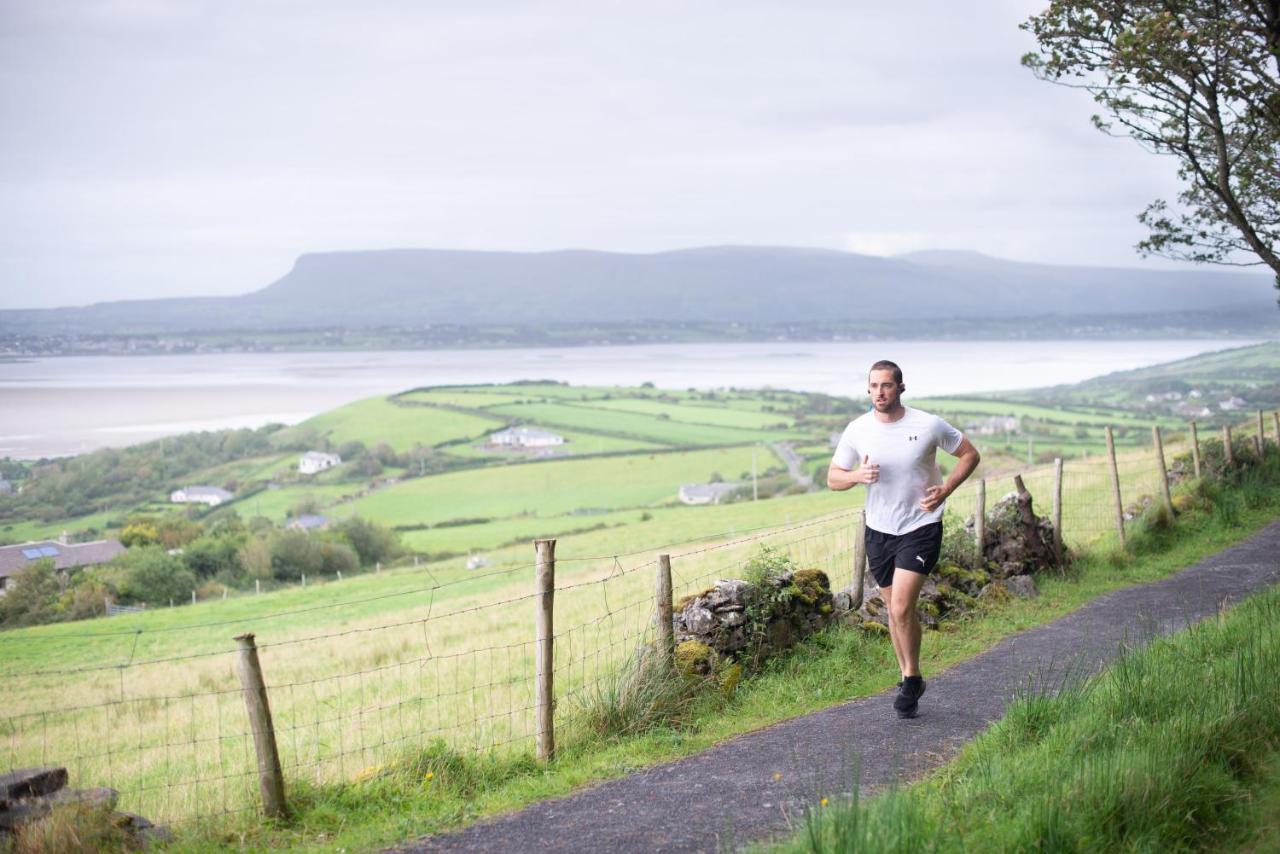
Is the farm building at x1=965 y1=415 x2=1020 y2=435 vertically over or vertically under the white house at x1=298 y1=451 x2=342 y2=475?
over

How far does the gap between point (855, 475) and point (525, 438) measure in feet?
368

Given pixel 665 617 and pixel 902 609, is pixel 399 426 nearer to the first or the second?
pixel 665 617

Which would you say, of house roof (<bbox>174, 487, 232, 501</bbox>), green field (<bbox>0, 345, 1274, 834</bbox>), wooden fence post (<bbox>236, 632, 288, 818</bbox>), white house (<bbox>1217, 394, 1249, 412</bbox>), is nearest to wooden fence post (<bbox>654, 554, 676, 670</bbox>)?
green field (<bbox>0, 345, 1274, 834</bbox>)

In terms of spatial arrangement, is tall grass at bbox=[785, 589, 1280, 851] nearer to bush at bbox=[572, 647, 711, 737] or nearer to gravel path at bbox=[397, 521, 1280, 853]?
gravel path at bbox=[397, 521, 1280, 853]

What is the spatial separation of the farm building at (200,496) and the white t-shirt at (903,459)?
9798cm

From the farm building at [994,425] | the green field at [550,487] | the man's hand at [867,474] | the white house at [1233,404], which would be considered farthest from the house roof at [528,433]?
the man's hand at [867,474]

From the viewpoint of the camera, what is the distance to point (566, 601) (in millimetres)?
31016

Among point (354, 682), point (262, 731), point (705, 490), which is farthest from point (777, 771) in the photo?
point (705, 490)

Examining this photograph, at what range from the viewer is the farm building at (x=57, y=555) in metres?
48.6

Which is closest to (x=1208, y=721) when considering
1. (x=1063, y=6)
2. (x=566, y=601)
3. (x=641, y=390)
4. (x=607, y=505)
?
(x=1063, y=6)

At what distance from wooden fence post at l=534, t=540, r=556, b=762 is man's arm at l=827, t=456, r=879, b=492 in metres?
2.19

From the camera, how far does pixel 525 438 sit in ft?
390

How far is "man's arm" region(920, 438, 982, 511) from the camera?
299 inches

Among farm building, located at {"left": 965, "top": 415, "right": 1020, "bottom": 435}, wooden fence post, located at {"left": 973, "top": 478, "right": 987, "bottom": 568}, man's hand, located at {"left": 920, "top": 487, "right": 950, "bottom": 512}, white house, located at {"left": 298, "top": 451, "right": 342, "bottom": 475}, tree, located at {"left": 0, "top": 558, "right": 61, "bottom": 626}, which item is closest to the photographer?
man's hand, located at {"left": 920, "top": 487, "right": 950, "bottom": 512}
